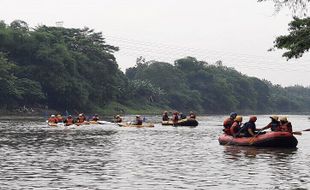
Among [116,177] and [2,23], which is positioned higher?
[2,23]

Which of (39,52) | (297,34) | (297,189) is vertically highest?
(39,52)

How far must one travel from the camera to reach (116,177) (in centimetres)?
1853

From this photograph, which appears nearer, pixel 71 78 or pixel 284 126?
pixel 284 126

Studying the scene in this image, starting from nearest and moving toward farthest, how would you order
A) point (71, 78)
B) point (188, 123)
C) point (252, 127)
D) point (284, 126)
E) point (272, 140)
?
point (272, 140) → point (252, 127) → point (284, 126) → point (188, 123) → point (71, 78)

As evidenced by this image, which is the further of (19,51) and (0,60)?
(19,51)

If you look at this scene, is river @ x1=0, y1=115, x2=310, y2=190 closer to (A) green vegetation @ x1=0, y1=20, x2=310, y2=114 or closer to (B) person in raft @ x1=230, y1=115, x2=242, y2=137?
(B) person in raft @ x1=230, y1=115, x2=242, y2=137

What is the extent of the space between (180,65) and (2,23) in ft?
255

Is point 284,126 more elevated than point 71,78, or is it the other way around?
point 71,78

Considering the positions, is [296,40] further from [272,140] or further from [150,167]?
[150,167]

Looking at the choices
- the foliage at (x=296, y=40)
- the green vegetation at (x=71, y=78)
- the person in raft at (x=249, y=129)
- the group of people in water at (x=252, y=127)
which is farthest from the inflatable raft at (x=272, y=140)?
the green vegetation at (x=71, y=78)

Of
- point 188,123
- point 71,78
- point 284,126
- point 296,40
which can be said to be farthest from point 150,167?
point 71,78

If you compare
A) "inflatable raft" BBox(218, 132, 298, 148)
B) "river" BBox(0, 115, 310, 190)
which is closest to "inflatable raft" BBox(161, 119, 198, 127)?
"inflatable raft" BBox(218, 132, 298, 148)

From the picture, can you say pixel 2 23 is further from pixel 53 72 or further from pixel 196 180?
pixel 196 180

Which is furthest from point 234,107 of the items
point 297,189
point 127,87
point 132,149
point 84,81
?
point 297,189
